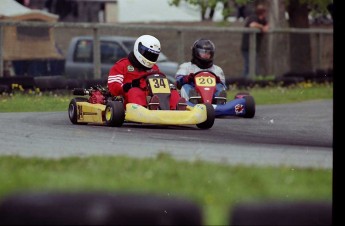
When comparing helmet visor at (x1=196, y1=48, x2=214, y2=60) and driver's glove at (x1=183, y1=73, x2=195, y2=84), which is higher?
helmet visor at (x1=196, y1=48, x2=214, y2=60)

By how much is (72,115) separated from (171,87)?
67.9 inches

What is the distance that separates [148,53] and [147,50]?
0.46 ft

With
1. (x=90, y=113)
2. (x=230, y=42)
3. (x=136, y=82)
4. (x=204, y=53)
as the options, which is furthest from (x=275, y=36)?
(x=230, y=42)

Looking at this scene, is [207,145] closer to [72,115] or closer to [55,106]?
[55,106]

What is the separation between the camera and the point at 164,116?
26.8 feet

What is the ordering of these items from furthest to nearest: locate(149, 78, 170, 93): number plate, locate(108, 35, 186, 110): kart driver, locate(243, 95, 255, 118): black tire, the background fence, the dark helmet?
1. locate(243, 95, 255, 118): black tire
2. the background fence
3. the dark helmet
4. locate(149, 78, 170, 93): number plate
5. locate(108, 35, 186, 110): kart driver

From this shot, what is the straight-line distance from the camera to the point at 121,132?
683 centimetres

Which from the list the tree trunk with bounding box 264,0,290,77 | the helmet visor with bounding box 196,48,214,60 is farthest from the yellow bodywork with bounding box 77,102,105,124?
the tree trunk with bounding box 264,0,290,77

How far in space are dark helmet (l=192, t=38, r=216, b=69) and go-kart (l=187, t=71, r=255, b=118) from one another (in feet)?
1.28

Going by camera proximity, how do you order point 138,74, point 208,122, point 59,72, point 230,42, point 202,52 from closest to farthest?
point 59,72, point 138,74, point 208,122, point 202,52, point 230,42

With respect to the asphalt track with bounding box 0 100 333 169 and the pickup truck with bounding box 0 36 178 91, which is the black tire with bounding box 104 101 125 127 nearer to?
the asphalt track with bounding box 0 100 333 169

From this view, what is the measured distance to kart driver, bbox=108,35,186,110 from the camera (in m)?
6.74

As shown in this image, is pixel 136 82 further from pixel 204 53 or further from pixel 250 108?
pixel 250 108

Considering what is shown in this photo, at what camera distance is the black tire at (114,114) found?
7.87 meters
